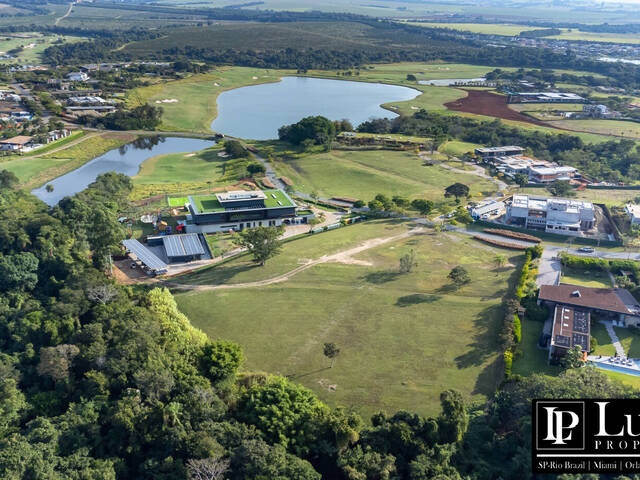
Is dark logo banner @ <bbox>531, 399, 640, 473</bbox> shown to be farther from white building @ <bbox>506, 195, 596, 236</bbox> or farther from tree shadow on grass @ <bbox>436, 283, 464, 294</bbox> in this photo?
white building @ <bbox>506, 195, 596, 236</bbox>

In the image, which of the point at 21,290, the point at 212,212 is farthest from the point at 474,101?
the point at 21,290

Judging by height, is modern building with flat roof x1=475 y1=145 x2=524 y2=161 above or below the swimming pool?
above

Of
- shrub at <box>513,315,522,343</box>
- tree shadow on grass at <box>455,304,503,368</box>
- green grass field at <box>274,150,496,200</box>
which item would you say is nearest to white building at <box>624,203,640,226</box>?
green grass field at <box>274,150,496,200</box>

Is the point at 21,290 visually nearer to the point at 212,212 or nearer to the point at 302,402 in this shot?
the point at 212,212

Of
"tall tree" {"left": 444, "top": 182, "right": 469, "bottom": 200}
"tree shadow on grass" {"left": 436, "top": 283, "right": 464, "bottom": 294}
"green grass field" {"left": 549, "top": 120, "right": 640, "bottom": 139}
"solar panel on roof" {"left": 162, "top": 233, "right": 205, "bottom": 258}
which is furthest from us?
"green grass field" {"left": 549, "top": 120, "right": 640, "bottom": 139}

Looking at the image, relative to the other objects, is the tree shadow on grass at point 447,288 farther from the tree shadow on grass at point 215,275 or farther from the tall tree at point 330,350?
the tree shadow on grass at point 215,275

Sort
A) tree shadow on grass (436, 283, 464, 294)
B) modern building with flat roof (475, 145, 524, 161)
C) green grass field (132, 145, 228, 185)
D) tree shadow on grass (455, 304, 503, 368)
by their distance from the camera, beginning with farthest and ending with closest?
modern building with flat roof (475, 145, 524, 161)
green grass field (132, 145, 228, 185)
tree shadow on grass (436, 283, 464, 294)
tree shadow on grass (455, 304, 503, 368)

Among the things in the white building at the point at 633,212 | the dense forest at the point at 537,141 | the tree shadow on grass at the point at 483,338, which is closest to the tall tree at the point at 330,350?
the tree shadow on grass at the point at 483,338
